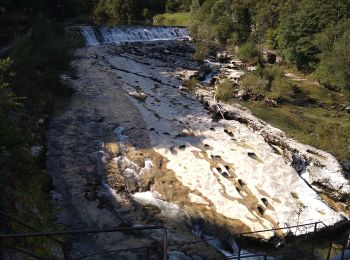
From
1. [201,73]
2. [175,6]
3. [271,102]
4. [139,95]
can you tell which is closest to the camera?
[271,102]

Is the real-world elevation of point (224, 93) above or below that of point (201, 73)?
above

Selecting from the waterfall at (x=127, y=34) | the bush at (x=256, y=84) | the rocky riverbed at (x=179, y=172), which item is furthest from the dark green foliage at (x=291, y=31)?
the rocky riverbed at (x=179, y=172)

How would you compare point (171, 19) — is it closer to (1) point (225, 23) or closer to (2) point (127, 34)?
(2) point (127, 34)

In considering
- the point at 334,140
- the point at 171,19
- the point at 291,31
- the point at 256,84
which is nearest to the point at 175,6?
the point at 171,19

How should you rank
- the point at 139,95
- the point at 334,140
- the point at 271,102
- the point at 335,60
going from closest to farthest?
the point at 334,140
the point at 271,102
the point at 139,95
the point at 335,60

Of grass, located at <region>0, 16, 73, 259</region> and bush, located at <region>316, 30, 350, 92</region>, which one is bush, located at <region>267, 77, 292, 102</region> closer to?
bush, located at <region>316, 30, 350, 92</region>

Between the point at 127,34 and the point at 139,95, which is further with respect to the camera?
the point at 127,34

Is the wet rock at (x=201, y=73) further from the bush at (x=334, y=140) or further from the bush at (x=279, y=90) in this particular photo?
the bush at (x=334, y=140)
